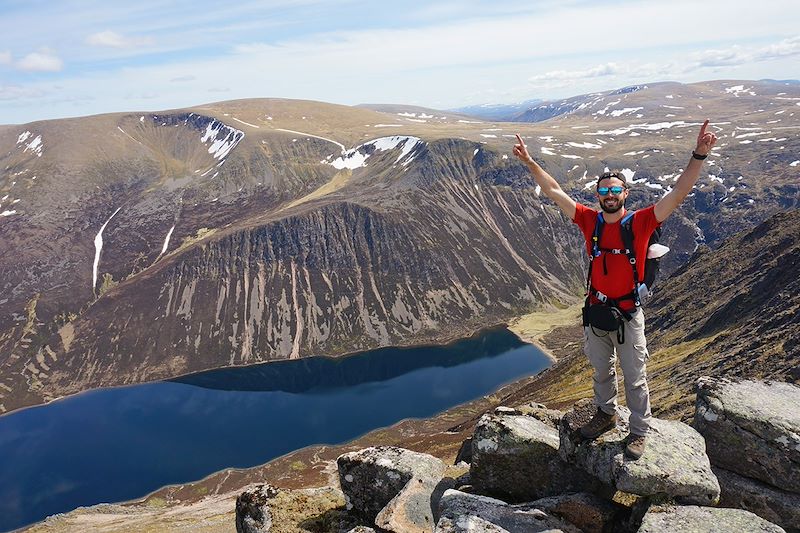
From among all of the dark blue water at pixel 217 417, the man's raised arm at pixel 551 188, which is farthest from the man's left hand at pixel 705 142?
the dark blue water at pixel 217 417

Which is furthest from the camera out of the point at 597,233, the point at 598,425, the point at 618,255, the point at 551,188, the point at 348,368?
the point at 348,368

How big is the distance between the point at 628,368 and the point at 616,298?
6.13 ft

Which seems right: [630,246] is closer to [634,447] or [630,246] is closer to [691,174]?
[691,174]

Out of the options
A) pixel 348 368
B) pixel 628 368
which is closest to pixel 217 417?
pixel 348 368

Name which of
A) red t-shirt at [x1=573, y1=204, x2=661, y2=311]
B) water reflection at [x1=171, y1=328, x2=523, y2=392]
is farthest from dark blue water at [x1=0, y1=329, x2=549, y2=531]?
red t-shirt at [x1=573, y1=204, x2=661, y2=311]

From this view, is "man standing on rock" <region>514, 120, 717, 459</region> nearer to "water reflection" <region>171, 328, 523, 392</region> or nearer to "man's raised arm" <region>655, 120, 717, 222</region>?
"man's raised arm" <region>655, 120, 717, 222</region>

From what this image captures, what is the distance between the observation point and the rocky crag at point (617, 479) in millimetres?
11398

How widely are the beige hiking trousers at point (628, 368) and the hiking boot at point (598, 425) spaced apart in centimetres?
17

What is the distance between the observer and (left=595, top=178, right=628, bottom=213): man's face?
39.3 feet

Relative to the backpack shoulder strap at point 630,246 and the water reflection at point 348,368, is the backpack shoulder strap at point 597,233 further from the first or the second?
the water reflection at point 348,368

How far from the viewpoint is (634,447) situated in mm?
11703

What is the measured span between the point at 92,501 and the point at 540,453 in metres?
134

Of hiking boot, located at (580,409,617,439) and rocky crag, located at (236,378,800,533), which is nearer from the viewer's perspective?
rocky crag, located at (236,378,800,533)

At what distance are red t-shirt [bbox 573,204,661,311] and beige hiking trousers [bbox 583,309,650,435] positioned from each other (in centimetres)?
74
